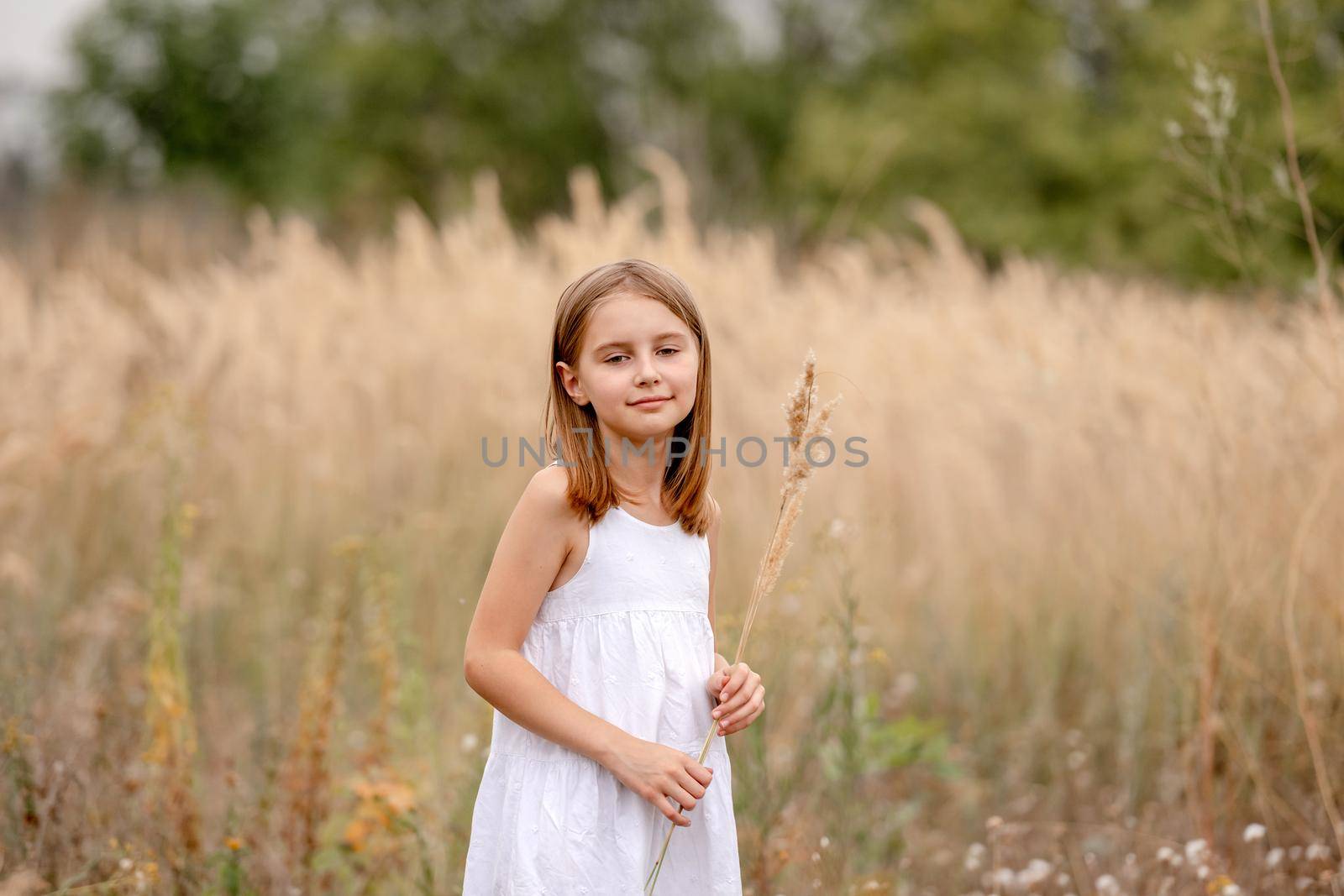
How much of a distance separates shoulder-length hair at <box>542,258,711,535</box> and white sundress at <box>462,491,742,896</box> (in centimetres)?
4

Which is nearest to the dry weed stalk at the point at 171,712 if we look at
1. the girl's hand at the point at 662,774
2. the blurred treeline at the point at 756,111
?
the girl's hand at the point at 662,774

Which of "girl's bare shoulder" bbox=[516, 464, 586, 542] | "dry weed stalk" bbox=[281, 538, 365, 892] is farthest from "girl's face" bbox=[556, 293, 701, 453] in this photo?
"dry weed stalk" bbox=[281, 538, 365, 892]

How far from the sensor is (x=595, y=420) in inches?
59.8

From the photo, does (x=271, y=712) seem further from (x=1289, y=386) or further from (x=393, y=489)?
(x=1289, y=386)

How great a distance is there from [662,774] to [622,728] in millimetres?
95

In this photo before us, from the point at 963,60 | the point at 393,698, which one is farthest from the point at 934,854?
the point at 963,60

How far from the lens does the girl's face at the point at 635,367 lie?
144 centimetres

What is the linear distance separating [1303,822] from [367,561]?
6.85ft

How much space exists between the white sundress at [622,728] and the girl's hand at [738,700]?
6cm

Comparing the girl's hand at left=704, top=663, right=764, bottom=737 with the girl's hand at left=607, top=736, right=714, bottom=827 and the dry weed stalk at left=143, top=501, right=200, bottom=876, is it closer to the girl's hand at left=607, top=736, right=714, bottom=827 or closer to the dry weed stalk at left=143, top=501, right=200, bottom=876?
the girl's hand at left=607, top=736, right=714, bottom=827

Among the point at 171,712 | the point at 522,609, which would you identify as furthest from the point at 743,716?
the point at 171,712

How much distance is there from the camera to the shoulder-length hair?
1.45 meters

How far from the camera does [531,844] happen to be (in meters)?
1.40

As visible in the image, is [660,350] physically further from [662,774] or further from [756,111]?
[756,111]
